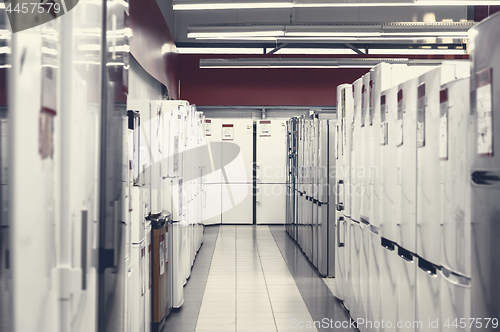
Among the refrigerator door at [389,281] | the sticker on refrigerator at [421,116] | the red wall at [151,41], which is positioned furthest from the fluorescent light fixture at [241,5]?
the refrigerator door at [389,281]

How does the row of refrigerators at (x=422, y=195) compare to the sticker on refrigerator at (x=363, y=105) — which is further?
the sticker on refrigerator at (x=363, y=105)

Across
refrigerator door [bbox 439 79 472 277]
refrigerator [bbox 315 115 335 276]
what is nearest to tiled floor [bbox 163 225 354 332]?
refrigerator [bbox 315 115 335 276]

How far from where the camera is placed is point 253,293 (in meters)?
4.55

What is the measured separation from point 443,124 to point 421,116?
0.29 meters

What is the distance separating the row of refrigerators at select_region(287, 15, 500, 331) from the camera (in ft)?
3.63

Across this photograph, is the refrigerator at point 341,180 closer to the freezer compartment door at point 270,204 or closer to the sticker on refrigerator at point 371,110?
the sticker on refrigerator at point 371,110

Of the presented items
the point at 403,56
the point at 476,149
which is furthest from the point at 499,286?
the point at 403,56

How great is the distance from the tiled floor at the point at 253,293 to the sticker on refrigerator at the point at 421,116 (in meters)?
2.08

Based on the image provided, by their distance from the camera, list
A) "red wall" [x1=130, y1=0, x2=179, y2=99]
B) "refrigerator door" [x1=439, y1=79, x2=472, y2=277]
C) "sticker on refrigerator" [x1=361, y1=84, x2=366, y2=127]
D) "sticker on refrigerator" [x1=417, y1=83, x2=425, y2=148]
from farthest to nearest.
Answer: "red wall" [x1=130, y1=0, x2=179, y2=99], "sticker on refrigerator" [x1=361, y1=84, x2=366, y2=127], "sticker on refrigerator" [x1=417, y1=83, x2=425, y2=148], "refrigerator door" [x1=439, y1=79, x2=472, y2=277]

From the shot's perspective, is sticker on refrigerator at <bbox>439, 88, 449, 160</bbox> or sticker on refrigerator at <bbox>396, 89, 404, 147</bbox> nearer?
sticker on refrigerator at <bbox>439, 88, 449, 160</bbox>

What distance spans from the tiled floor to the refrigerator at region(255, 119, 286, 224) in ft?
7.02

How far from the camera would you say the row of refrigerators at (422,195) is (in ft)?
3.63

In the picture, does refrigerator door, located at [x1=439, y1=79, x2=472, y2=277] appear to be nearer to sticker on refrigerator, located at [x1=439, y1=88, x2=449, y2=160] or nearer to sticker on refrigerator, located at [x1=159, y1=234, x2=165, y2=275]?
sticker on refrigerator, located at [x1=439, y1=88, x2=449, y2=160]

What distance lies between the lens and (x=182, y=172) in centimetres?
448
